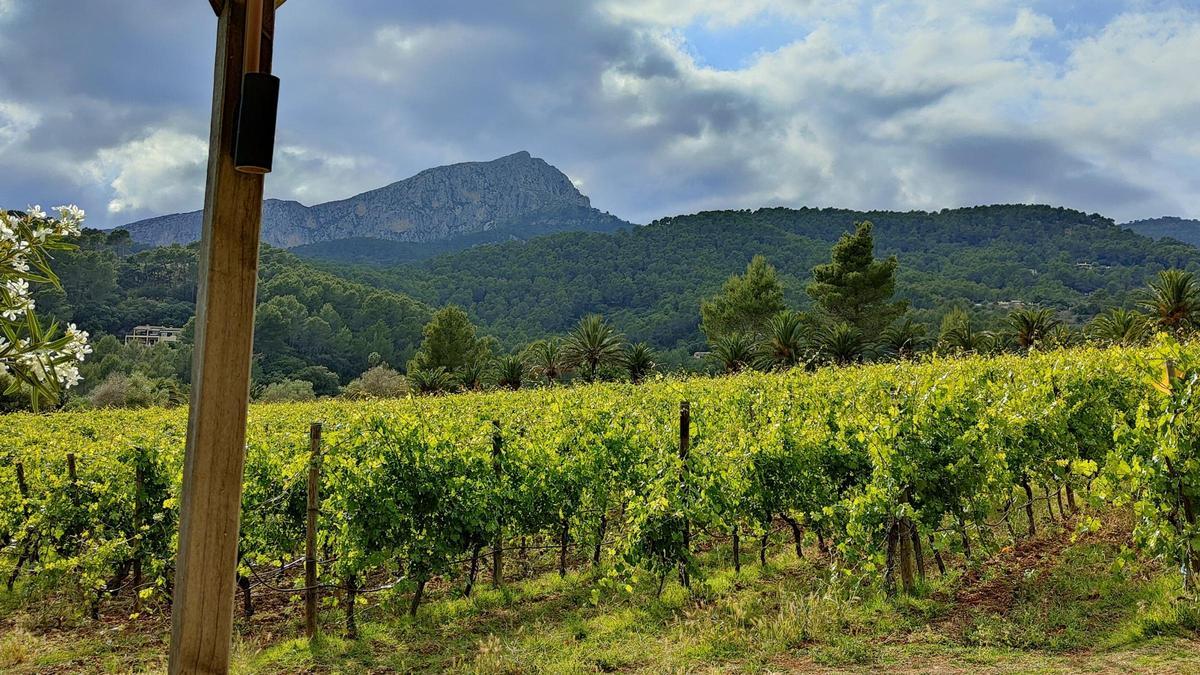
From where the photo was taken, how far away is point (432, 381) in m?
49.7

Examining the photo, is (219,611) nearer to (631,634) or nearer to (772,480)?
(631,634)

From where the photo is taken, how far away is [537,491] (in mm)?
7625

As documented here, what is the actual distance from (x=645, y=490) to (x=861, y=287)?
48.2 meters

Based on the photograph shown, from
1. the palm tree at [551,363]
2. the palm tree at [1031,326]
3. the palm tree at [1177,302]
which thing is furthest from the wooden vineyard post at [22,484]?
the palm tree at [1031,326]

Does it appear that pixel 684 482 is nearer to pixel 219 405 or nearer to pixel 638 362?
pixel 219 405

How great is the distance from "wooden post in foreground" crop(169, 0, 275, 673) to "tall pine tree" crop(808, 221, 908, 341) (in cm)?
5197

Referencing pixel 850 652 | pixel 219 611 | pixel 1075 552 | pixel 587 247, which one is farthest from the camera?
pixel 587 247

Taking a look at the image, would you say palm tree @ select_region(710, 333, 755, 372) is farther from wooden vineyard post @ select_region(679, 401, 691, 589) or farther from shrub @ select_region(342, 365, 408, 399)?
wooden vineyard post @ select_region(679, 401, 691, 589)

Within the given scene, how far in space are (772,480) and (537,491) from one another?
2470 mm

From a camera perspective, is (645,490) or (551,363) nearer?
(645,490)

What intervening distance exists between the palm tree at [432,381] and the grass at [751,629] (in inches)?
1623

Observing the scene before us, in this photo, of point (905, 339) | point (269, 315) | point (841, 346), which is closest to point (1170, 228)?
point (905, 339)

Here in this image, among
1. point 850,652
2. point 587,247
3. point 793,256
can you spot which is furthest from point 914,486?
point 587,247

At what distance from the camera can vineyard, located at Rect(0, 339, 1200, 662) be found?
591 centimetres
